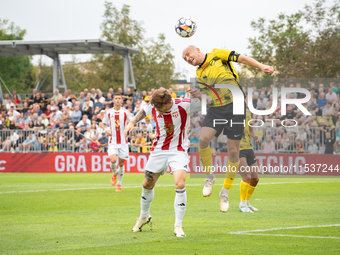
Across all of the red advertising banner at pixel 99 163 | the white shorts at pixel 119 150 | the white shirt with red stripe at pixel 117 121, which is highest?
the white shirt with red stripe at pixel 117 121

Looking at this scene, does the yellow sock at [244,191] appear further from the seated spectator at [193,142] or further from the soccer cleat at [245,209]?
the seated spectator at [193,142]

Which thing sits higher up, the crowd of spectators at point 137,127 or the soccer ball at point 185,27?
the soccer ball at point 185,27

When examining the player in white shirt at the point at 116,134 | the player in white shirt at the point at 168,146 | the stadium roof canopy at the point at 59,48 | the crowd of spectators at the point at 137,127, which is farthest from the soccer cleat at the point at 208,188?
the stadium roof canopy at the point at 59,48

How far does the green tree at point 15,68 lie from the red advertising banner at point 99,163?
51.6 meters

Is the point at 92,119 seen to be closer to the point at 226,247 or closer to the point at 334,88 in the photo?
the point at 334,88

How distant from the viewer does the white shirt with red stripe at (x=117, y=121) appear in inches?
625

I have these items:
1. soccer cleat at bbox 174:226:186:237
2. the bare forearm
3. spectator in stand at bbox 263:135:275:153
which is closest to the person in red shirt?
spectator in stand at bbox 263:135:275:153

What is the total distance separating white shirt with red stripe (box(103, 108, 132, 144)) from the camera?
1587 centimetres

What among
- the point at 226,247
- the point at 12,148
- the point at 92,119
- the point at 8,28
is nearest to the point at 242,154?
the point at 226,247

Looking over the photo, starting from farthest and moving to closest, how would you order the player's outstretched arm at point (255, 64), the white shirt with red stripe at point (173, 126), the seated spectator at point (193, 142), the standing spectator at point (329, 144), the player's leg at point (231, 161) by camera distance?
the seated spectator at point (193, 142)
the standing spectator at point (329, 144)
the player's leg at point (231, 161)
the player's outstretched arm at point (255, 64)
the white shirt with red stripe at point (173, 126)

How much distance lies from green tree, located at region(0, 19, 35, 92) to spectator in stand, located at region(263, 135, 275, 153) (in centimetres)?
5942

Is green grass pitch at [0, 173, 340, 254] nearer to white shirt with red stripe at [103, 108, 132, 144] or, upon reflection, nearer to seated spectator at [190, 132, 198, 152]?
white shirt with red stripe at [103, 108, 132, 144]

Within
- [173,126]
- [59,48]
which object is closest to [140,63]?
[59,48]

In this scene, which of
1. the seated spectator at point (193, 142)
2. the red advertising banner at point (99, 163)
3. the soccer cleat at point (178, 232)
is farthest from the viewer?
the seated spectator at point (193, 142)
